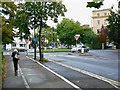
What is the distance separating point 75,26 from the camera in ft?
206

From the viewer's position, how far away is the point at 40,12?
18.6 meters

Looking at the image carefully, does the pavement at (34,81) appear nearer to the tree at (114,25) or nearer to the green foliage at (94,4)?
the green foliage at (94,4)

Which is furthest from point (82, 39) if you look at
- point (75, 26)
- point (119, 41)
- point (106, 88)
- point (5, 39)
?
point (106, 88)

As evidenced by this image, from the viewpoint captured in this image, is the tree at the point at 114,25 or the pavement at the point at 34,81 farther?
the tree at the point at 114,25

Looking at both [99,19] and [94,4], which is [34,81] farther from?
[99,19]

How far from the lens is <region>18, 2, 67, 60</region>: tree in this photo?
61.0 feet

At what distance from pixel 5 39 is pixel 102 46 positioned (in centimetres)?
4094

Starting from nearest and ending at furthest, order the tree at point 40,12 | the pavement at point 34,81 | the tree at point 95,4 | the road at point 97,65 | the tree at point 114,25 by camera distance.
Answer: the tree at point 95,4 → the pavement at point 34,81 → the road at point 97,65 → the tree at point 40,12 → the tree at point 114,25

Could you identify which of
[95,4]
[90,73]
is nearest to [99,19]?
[90,73]

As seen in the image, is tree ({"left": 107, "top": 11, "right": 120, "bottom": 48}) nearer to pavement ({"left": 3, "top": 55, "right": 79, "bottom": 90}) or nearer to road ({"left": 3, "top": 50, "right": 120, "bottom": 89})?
road ({"left": 3, "top": 50, "right": 120, "bottom": 89})

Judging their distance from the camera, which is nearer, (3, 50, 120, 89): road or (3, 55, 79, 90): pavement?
(3, 55, 79, 90): pavement

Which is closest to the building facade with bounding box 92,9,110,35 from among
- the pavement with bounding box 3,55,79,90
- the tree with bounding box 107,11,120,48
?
the tree with bounding box 107,11,120,48

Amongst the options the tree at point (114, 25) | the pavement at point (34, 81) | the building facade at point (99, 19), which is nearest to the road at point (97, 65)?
the pavement at point (34, 81)

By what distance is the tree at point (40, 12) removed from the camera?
731 inches
